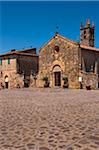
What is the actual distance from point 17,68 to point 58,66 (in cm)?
893

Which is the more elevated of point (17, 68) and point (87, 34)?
point (87, 34)

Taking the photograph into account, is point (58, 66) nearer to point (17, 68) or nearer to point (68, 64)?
point (68, 64)

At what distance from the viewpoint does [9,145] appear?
208 inches

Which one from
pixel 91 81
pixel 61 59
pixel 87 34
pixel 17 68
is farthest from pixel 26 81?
pixel 87 34

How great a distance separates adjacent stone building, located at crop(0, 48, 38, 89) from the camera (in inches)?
1667

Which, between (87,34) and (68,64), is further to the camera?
(87,34)

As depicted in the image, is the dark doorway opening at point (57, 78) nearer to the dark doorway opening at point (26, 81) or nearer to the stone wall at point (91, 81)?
the dark doorway opening at point (26, 81)

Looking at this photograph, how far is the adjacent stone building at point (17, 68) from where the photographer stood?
42.3 meters

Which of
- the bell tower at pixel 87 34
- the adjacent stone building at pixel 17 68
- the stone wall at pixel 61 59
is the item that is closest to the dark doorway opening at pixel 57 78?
the stone wall at pixel 61 59

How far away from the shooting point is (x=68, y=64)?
120 feet

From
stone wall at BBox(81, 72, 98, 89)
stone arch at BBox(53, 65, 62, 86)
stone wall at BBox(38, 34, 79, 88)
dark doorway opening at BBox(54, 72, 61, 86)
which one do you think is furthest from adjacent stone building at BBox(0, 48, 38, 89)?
stone wall at BBox(81, 72, 98, 89)

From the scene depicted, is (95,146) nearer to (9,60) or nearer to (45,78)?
(45,78)

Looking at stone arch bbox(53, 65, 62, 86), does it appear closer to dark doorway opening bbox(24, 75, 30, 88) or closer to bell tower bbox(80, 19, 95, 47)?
dark doorway opening bbox(24, 75, 30, 88)

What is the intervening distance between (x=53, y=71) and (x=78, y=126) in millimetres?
31553
